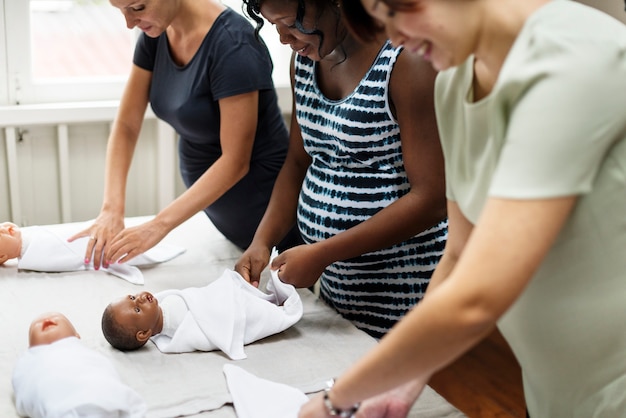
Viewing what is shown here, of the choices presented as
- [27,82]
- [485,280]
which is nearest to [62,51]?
[27,82]

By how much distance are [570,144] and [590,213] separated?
180 mm

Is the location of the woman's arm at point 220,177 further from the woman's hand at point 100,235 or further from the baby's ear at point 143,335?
the baby's ear at point 143,335

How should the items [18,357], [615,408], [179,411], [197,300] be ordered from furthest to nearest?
[197,300] → [18,357] → [179,411] → [615,408]

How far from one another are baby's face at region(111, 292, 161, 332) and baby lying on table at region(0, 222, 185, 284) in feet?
1.08

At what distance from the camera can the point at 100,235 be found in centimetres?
212

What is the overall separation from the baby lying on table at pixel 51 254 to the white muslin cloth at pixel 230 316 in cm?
34

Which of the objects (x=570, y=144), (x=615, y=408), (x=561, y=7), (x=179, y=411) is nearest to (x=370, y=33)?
(x=561, y=7)

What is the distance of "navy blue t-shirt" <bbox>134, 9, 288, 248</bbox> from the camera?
196cm

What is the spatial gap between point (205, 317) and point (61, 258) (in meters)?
0.60

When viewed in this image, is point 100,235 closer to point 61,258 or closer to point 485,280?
point 61,258

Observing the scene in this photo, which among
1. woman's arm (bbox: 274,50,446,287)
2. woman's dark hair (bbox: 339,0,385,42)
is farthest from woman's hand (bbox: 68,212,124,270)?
woman's dark hair (bbox: 339,0,385,42)

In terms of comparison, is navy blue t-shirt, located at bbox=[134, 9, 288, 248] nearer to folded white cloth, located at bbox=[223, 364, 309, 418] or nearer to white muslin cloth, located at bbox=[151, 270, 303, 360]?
white muslin cloth, located at bbox=[151, 270, 303, 360]

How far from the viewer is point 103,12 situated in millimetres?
3059

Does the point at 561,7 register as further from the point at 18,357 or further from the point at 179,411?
the point at 18,357
